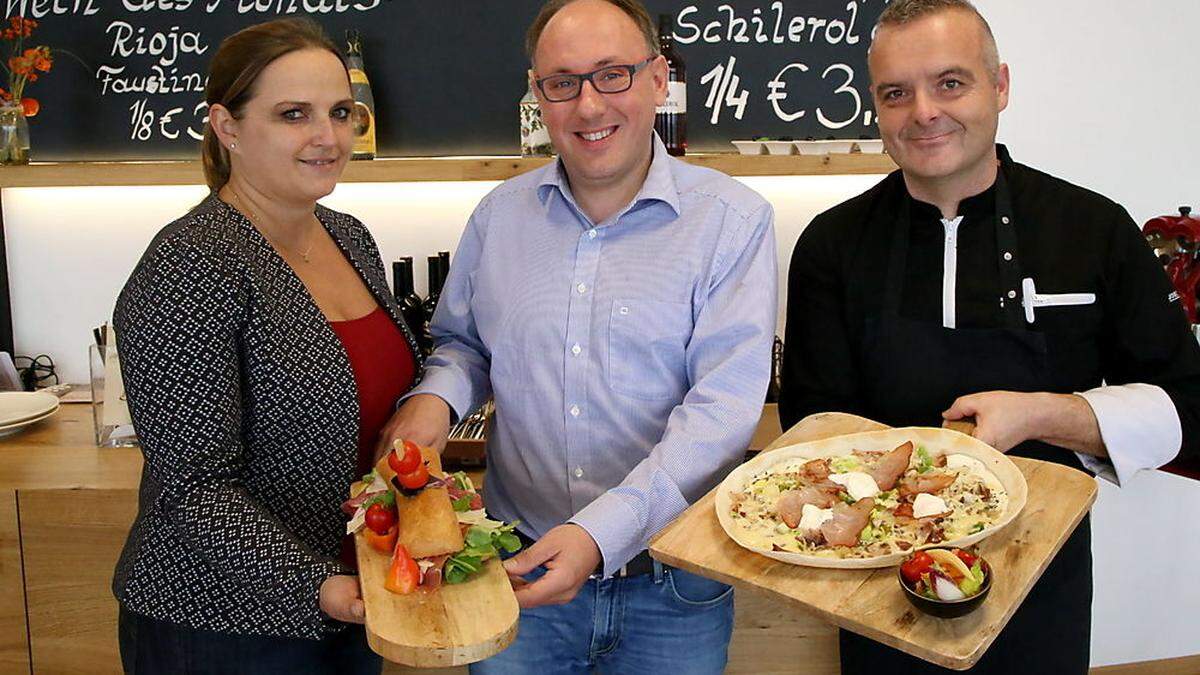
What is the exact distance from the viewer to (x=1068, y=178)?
2982 mm

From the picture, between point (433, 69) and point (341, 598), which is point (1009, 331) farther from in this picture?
point (433, 69)

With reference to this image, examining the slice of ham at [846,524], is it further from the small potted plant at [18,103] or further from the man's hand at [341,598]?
the small potted plant at [18,103]

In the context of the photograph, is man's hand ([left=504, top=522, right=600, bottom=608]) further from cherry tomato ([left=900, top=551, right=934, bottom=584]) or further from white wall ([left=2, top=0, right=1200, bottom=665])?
white wall ([left=2, top=0, right=1200, bottom=665])

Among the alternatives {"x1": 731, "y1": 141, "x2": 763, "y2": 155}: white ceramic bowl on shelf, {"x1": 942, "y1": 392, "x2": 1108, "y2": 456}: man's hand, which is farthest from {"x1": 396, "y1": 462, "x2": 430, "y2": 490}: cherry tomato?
{"x1": 731, "y1": 141, "x2": 763, "y2": 155}: white ceramic bowl on shelf

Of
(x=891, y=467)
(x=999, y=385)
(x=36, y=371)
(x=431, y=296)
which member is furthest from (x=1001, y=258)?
(x=36, y=371)

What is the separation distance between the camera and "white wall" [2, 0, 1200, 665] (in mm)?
2912

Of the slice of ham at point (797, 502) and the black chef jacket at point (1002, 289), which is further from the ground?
the black chef jacket at point (1002, 289)

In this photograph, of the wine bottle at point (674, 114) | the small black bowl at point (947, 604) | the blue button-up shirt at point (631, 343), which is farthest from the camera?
the wine bottle at point (674, 114)

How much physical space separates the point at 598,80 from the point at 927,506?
31.4 inches

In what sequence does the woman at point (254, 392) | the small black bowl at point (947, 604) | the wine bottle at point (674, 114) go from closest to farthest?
the small black bowl at point (947, 604), the woman at point (254, 392), the wine bottle at point (674, 114)

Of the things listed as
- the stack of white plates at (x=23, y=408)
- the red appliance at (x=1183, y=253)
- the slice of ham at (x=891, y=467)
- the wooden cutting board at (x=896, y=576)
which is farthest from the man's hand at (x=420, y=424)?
the red appliance at (x=1183, y=253)

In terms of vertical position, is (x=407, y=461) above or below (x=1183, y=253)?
below

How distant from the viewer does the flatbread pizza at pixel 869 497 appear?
4.34 ft

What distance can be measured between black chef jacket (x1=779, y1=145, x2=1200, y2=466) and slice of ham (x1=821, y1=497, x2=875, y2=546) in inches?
16.6
